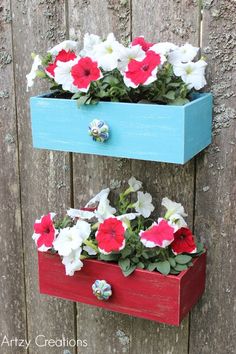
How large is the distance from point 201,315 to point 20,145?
2.00ft

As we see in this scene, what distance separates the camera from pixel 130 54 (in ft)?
3.40

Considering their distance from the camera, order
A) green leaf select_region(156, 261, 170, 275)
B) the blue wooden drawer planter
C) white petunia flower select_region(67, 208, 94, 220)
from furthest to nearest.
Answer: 1. white petunia flower select_region(67, 208, 94, 220)
2. green leaf select_region(156, 261, 170, 275)
3. the blue wooden drawer planter

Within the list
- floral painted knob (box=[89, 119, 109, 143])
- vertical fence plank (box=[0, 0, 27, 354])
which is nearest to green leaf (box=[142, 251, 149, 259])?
floral painted knob (box=[89, 119, 109, 143])

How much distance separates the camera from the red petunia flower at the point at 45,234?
46.5 inches

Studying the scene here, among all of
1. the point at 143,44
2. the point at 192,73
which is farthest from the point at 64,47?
the point at 192,73

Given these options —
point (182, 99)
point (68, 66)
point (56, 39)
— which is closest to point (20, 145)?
point (56, 39)

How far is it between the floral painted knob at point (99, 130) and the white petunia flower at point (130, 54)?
113mm

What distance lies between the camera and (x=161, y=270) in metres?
1.11

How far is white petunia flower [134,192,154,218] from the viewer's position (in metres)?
1.23

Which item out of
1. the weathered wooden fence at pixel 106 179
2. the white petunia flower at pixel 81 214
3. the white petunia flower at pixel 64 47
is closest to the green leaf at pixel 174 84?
the weathered wooden fence at pixel 106 179

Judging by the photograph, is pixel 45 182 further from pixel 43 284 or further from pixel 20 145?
pixel 43 284

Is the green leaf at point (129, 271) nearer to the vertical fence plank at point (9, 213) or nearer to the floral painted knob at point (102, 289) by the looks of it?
the floral painted knob at point (102, 289)

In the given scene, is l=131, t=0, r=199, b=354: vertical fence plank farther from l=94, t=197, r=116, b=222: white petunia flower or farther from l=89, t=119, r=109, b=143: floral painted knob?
l=89, t=119, r=109, b=143: floral painted knob

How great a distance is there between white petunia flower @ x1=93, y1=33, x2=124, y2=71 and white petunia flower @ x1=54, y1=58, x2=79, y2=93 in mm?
45
